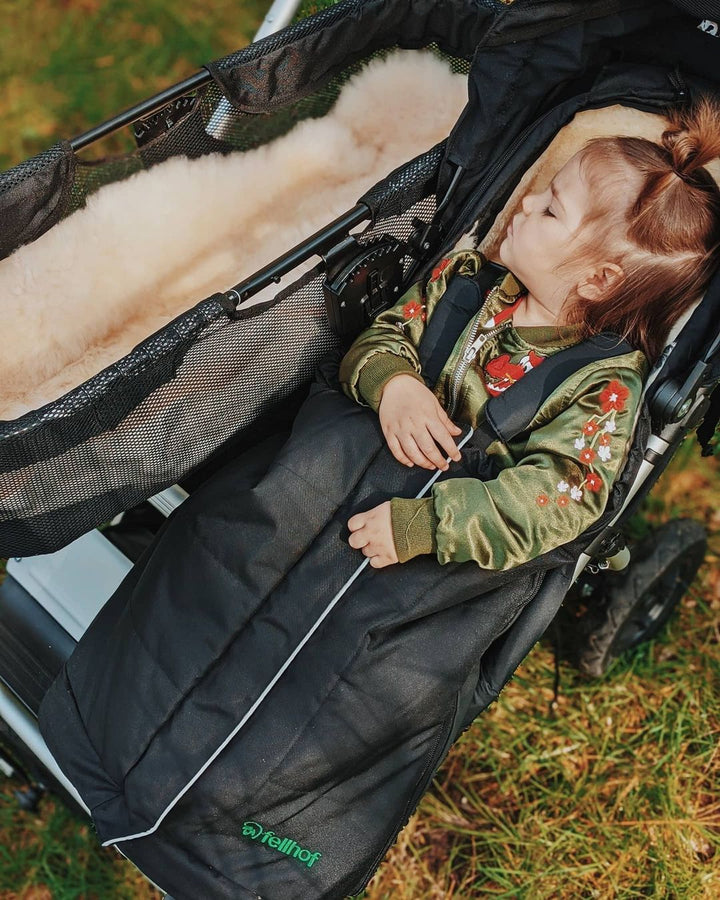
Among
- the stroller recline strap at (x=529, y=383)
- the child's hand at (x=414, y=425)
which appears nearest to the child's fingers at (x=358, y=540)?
the child's hand at (x=414, y=425)

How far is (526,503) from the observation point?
1402mm

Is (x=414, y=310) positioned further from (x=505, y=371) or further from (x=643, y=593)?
(x=643, y=593)

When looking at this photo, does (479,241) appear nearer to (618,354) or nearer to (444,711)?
(618,354)

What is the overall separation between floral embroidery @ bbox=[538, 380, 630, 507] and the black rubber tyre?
2.11 feet

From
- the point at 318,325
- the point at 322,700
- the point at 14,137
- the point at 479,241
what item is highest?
the point at 14,137

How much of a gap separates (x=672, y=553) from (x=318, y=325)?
3.16 feet

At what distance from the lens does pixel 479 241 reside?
1854mm

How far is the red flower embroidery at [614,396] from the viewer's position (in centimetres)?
146

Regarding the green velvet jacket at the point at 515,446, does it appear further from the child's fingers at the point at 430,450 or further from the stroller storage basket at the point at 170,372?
the stroller storage basket at the point at 170,372

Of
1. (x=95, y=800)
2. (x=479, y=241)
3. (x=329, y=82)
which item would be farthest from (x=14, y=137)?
(x=95, y=800)

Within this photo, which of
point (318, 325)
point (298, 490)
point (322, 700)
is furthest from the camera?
point (318, 325)

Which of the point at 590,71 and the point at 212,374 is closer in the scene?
the point at 212,374

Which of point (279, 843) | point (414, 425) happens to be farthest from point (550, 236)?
point (279, 843)

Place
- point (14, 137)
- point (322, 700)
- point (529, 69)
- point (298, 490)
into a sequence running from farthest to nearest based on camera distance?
point (14, 137)
point (529, 69)
point (298, 490)
point (322, 700)
